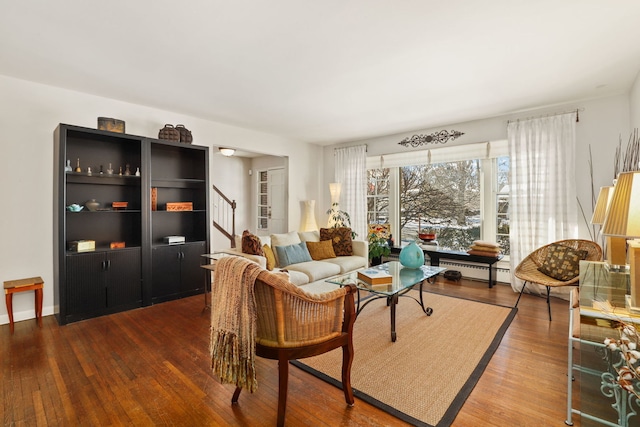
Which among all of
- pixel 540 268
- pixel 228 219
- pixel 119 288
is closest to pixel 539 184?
pixel 540 268

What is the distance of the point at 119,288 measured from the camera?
11.9 feet

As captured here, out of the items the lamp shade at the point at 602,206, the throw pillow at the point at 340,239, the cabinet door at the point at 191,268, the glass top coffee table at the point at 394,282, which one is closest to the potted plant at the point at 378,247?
the throw pillow at the point at 340,239

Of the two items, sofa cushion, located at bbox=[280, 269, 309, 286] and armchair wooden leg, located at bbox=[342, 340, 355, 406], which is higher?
sofa cushion, located at bbox=[280, 269, 309, 286]

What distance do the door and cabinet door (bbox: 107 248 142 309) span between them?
342cm

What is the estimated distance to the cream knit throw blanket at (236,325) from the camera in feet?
5.61

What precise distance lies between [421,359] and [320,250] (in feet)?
8.19

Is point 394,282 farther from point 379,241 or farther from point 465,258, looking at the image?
point 379,241

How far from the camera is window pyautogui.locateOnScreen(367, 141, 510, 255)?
16.0 ft

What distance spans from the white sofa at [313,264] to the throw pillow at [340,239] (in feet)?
0.29

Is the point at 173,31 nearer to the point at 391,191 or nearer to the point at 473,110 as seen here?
the point at 473,110

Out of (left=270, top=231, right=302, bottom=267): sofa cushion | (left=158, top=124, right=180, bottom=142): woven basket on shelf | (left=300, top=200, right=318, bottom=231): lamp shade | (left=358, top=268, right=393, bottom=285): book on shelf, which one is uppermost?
(left=158, top=124, right=180, bottom=142): woven basket on shelf

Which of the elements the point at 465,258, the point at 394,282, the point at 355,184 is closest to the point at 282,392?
the point at 394,282

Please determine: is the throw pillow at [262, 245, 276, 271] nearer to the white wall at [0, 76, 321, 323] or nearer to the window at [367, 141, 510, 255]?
the white wall at [0, 76, 321, 323]

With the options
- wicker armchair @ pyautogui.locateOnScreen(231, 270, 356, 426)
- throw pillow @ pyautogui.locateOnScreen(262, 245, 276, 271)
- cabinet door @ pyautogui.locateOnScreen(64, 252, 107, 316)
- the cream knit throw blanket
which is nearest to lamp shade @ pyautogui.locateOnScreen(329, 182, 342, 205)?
throw pillow @ pyautogui.locateOnScreen(262, 245, 276, 271)
